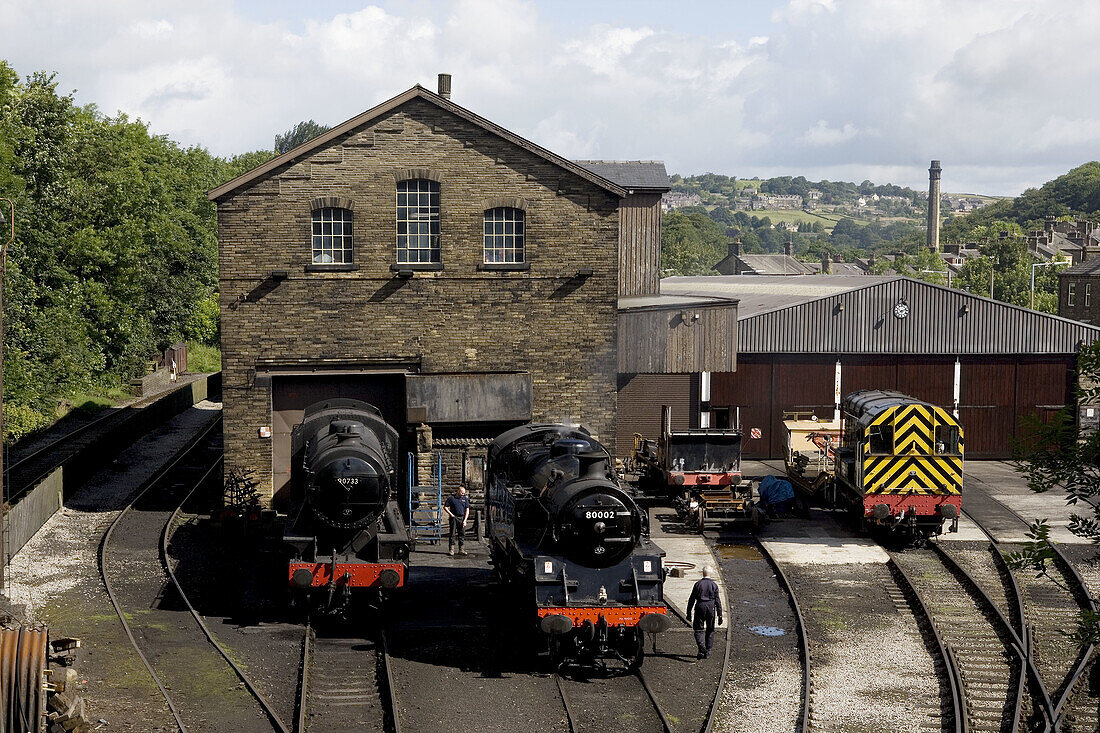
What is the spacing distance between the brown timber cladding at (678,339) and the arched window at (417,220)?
218 inches

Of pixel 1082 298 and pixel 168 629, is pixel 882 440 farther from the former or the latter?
pixel 1082 298

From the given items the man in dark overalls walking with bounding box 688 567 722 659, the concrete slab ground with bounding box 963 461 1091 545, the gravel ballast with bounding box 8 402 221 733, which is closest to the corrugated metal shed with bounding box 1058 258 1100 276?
the concrete slab ground with bounding box 963 461 1091 545

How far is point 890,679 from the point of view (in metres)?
16.5

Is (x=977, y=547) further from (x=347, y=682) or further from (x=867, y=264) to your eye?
(x=867, y=264)

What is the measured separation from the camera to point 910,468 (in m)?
24.8

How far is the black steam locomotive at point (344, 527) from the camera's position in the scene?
59.1 ft

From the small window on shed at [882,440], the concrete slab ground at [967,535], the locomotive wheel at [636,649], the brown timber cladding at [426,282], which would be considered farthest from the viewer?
the brown timber cladding at [426,282]

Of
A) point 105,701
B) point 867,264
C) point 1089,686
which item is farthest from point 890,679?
point 867,264

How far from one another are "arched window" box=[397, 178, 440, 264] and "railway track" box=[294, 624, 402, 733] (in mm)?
11199

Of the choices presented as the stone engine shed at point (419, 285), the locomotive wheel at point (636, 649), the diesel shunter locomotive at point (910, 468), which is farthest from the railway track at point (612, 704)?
the stone engine shed at point (419, 285)

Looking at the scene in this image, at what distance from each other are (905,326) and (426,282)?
50.7ft

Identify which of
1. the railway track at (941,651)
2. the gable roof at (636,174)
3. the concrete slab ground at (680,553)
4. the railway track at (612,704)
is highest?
the gable roof at (636,174)

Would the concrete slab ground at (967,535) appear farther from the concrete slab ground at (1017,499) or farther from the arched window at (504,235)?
the arched window at (504,235)

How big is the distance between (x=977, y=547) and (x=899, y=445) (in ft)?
9.09
